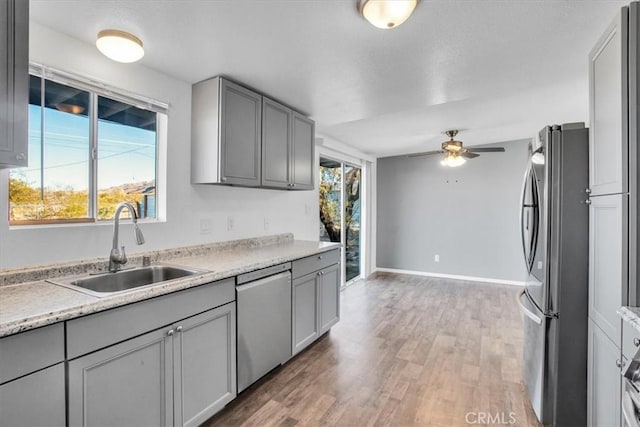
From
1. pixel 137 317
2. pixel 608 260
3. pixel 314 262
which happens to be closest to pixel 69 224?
pixel 137 317

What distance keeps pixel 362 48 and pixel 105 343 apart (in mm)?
2070

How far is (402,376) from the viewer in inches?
94.3

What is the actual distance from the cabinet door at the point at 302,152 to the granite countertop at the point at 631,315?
2.48 m

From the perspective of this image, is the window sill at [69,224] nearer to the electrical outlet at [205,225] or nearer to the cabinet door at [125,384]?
the electrical outlet at [205,225]

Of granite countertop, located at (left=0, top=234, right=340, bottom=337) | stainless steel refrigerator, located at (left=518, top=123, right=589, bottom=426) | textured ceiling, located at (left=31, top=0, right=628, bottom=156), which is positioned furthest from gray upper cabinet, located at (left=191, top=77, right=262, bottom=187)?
stainless steel refrigerator, located at (left=518, top=123, right=589, bottom=426)

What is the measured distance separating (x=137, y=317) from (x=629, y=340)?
2.07 meters

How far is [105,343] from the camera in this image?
132 centimetres

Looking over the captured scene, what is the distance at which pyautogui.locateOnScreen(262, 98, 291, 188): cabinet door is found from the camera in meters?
2.71

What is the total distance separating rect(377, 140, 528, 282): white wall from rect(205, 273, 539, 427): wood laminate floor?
5.09 ft

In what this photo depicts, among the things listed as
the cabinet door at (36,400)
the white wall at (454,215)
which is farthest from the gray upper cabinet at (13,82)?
the white wall at (454,215)

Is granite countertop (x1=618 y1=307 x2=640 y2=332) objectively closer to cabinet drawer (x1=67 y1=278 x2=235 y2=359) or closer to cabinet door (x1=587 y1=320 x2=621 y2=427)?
cabinet door (x1=587 y1=320 x2=621 y2=427)

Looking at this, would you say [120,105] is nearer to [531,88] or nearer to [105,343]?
[105,343]

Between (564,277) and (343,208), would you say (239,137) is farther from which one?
(343,208)

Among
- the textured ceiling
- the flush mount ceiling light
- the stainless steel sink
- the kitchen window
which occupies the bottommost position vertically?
the stainless steel sink
